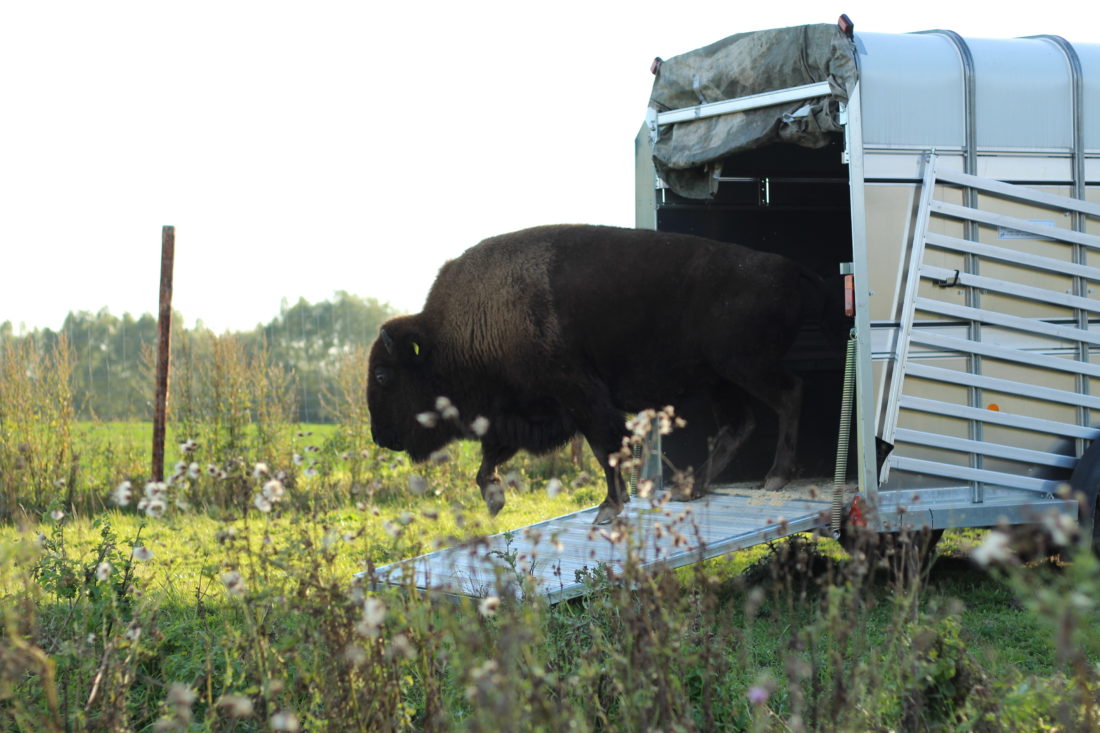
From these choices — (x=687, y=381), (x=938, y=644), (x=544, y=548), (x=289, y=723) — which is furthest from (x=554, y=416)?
(x=289, y=723)

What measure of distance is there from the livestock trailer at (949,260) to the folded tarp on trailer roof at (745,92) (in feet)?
0.05

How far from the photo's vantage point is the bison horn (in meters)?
8.34

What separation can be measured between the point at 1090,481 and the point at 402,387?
196 inches

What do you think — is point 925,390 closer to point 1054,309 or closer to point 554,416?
point 1054,309

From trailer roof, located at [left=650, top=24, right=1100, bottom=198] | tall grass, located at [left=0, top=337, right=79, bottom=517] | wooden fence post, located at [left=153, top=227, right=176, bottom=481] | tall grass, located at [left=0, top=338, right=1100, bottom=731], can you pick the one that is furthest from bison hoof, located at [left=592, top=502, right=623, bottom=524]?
tall grass, located at [left=0, top=337, right=79, bottom=517]

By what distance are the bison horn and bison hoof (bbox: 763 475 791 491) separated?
9.93ft

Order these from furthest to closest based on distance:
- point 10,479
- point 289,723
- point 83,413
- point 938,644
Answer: point 83,413, point 10,479, point 938,644, point 289,723

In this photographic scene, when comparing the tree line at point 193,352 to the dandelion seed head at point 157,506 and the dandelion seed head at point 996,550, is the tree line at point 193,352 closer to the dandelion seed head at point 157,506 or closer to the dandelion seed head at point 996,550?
the dandelion seed head at point 157,506

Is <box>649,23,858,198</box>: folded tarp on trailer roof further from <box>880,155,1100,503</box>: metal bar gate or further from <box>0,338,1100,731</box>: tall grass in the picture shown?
<box>0,338,1100,731</box>: tall grass

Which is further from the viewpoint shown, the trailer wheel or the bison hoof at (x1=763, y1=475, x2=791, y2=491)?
the bison hoof at (x1=763, y1=475, x2=791, y2=491)

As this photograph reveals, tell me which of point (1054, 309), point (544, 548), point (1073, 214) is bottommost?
point (544, 548)

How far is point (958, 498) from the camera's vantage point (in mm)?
6449

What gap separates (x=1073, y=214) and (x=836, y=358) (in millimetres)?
2480

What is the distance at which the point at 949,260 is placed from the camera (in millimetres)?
6430
